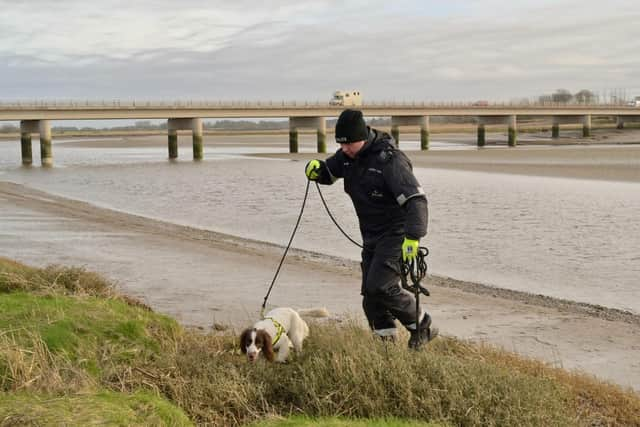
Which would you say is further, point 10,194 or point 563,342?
point 10,194

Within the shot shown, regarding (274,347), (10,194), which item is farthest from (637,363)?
(10,194)

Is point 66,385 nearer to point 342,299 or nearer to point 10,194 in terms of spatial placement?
point 342,299

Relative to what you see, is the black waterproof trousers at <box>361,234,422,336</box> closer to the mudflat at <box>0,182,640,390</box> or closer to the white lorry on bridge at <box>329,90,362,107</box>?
the mudflat at <box>0,182,640,390</box>

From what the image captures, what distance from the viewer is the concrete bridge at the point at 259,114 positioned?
52.7m

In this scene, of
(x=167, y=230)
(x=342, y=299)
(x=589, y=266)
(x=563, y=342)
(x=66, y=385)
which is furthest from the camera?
(x=167, y=230)

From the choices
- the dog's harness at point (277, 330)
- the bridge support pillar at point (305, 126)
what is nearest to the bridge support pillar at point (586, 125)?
the bridge support pillar at point (305, 126)

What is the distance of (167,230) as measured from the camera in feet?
60.1

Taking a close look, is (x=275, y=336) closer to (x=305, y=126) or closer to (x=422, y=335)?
(x=422, y=335)

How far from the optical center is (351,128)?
5703 millimetres

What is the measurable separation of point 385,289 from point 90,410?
99.3 inches

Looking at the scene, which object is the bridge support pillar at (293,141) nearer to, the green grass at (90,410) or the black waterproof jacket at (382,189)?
the black waterproof jacket at (382,189)

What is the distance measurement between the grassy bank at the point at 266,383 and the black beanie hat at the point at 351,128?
150cm

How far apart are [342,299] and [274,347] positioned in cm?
427

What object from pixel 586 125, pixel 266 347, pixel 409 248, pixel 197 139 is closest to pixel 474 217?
pixel 409 248
